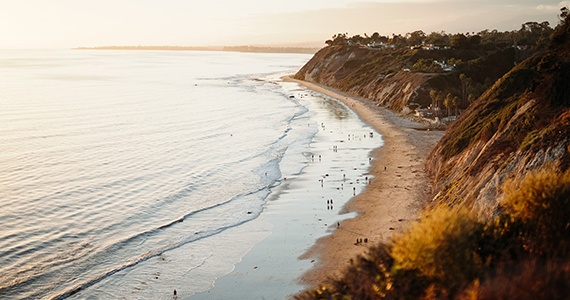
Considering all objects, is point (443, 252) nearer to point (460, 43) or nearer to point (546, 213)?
point (546, 213)

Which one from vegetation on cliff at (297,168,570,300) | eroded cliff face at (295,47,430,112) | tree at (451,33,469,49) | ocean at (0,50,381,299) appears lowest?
ocean at (0,50,381,299)

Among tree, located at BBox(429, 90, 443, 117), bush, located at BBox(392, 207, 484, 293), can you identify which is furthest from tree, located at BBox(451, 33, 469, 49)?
bush, located at BBox(392, 207, 484, 293)

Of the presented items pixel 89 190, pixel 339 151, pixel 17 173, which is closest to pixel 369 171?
pixel 339 151

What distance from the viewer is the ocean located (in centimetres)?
2350

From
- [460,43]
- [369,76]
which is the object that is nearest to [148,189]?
[369,76]

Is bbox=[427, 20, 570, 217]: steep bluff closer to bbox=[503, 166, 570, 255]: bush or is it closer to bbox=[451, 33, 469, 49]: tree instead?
bbox=[503, 166, 570, 255]: bush

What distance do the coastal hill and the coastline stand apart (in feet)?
4.96

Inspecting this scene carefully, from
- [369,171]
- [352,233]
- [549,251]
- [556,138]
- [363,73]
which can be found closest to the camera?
[549,251]

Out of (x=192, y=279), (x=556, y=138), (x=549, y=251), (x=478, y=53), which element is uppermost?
(x=478, y=53)

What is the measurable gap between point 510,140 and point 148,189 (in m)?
30.6

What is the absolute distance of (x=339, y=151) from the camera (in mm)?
51000

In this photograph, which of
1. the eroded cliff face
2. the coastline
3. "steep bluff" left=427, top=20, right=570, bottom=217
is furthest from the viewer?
the eroded cliff face

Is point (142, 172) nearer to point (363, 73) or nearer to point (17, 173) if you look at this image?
point (17, 173)

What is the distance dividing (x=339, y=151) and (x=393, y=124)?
21470 millimetres
